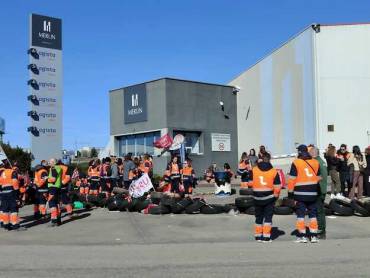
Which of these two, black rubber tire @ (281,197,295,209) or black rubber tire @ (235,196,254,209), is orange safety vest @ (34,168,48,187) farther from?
black rubber tire @ (281,197,295,209)

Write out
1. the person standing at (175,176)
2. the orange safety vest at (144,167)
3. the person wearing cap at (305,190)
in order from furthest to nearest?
the person standing at (175,176)
the orange safety vest at (144,167)
the person wearing cap at (305,190)

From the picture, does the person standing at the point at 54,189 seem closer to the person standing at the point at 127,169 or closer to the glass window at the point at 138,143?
the person standing at the point at 127,169

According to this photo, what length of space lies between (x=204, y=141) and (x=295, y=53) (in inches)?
378

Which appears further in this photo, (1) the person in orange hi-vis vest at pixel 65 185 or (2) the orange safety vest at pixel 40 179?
(2) the orange safety vest at pixel 40 179

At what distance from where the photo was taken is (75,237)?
1353 cm

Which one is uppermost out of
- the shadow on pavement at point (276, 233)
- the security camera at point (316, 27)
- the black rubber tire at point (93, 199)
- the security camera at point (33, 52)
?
the security camera at point (316, 27)

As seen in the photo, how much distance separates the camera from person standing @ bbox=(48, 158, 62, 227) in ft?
49.5

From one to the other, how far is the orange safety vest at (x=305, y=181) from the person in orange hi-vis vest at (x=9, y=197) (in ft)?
24.0

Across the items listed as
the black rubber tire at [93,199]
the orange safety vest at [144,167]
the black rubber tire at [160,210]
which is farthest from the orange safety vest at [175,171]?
the black rubber tire at [160,210]

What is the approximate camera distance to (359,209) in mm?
15227

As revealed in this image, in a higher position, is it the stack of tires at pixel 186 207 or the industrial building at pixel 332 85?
the industrial building at pixel 332 85

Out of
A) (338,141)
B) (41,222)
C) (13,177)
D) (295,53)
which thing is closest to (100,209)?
(41,222)

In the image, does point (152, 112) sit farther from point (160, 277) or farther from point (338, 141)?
point (160, 277)

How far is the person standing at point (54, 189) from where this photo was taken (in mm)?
15078
